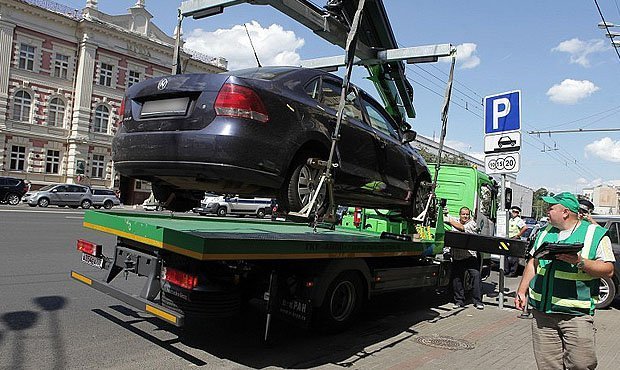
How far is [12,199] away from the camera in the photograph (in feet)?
90.4

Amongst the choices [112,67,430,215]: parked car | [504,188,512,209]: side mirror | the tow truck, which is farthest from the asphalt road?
[504,188,512,209]: side mirror

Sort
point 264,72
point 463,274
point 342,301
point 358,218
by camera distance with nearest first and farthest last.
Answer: point 264,72, point 342,301, point 463,274, point 358,218

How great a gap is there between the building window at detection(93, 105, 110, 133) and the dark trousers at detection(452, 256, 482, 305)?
37618 mm

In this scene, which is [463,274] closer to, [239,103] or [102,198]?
[239,103]

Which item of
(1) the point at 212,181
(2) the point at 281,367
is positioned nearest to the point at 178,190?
(1) the point at 212,181

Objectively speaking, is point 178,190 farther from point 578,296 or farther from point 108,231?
point 578,296

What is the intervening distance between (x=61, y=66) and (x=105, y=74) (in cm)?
324

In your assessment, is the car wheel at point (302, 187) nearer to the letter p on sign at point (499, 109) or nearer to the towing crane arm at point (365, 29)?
the towing crane arm at point (365, 29)

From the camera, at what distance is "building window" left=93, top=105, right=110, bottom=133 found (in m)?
40.0

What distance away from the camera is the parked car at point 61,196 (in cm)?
2809

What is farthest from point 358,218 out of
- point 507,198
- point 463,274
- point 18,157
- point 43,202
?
point 18,157

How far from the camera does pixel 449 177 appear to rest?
10273 mm

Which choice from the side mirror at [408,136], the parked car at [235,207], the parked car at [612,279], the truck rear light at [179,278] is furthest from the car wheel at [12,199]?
the parked car at [612,279]

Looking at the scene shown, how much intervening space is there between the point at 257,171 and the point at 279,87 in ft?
2.81
